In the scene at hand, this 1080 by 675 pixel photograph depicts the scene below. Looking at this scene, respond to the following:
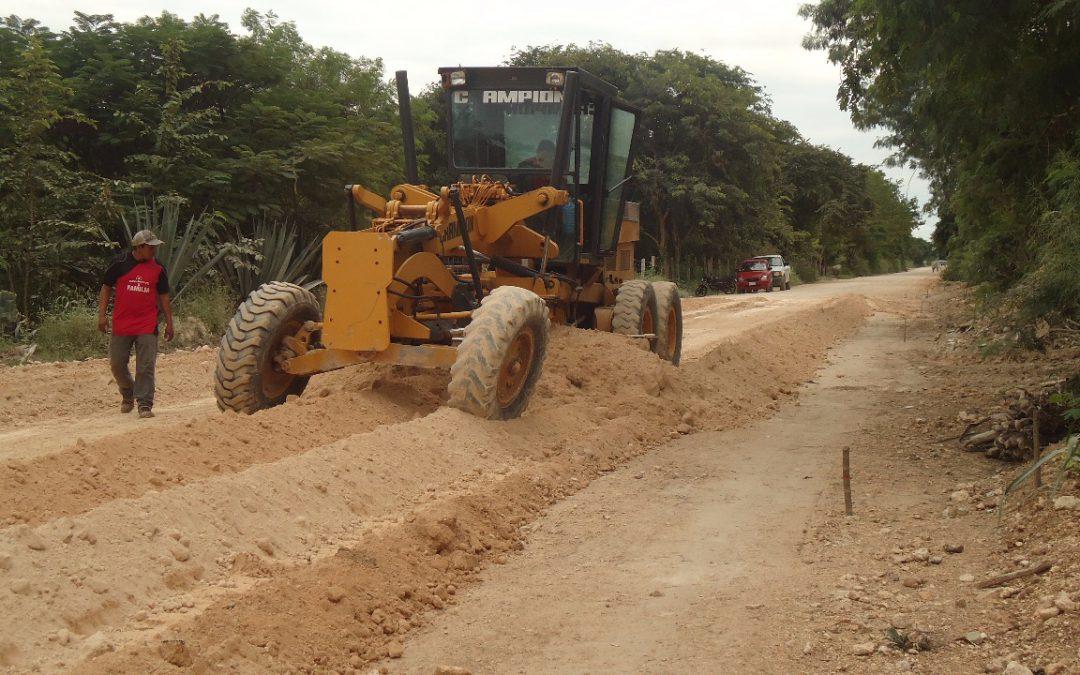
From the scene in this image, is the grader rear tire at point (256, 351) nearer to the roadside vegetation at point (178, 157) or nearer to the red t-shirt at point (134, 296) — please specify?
the red t-shirt at point (134, 296)

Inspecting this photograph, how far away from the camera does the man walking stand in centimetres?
1018

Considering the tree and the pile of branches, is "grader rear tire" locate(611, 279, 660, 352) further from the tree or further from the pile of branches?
the tree

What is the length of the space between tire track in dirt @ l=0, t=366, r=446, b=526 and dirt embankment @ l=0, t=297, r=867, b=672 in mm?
17

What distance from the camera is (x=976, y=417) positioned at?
32.1 feet

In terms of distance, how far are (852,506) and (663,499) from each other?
1.27m

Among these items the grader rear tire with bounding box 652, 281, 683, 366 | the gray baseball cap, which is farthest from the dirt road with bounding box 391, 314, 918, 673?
the gray baseball cap

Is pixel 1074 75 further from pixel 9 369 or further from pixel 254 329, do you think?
pixel 9 369

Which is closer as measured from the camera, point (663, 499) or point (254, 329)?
point (663, 499)

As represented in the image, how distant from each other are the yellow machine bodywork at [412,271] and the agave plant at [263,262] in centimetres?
628

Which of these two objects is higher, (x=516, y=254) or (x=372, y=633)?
(x=516, y=254)

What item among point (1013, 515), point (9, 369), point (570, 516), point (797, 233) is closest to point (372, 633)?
point (570, 516)

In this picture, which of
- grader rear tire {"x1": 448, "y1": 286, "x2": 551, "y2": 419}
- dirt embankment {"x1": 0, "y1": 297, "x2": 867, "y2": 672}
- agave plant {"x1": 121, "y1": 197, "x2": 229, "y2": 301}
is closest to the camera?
dirt embankment {"x1": 0, "y1": 297, "x2": 867, "y2": 672}

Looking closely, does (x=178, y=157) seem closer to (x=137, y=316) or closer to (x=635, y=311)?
(x=137, y=316)

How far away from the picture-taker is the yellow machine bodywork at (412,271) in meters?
8.71
